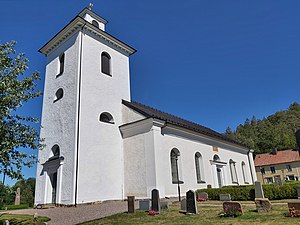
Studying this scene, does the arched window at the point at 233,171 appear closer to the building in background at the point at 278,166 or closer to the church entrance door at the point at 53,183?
the church entrance door at the point at 53,183

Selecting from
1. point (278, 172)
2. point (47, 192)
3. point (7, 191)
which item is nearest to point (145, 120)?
point (47, 192)

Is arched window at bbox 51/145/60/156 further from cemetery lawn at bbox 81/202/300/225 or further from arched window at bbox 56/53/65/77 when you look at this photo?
cemetery lawn at bbox 81/202/300/225

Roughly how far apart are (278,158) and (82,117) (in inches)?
2148

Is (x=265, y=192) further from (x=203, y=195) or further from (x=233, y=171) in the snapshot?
(x=233, y=171)

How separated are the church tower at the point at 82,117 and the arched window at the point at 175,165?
3.86 metres

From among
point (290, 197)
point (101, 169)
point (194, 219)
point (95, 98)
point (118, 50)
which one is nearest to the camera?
point (194, 219)

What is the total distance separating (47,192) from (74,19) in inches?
520

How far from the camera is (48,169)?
57.3 feet

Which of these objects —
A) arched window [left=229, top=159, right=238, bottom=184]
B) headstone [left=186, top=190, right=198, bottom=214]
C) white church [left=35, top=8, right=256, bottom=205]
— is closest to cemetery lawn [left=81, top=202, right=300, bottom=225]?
headstone [left=186, top=190, right=198, bottom=214]

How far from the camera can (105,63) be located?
20703 mm

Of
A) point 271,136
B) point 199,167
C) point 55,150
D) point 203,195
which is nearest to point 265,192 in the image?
point 203,195

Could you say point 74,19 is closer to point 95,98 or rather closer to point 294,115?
point 95,98

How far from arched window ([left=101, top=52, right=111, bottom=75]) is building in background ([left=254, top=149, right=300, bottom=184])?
4833cm

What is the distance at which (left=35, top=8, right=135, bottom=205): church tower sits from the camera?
1576 cm
